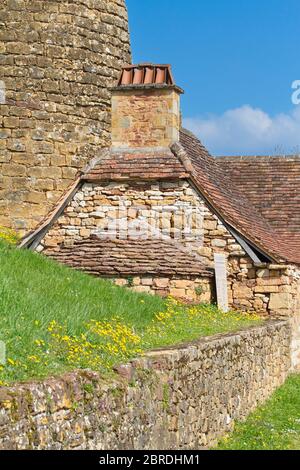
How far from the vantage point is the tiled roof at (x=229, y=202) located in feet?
61.1

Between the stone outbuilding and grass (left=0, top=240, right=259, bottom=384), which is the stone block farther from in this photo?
grass (left=0, top=240, right=259, bottom=384)

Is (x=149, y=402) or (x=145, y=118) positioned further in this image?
(x=145, y=118)

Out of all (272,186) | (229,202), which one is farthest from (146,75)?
(272,186)

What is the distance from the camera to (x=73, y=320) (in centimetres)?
988

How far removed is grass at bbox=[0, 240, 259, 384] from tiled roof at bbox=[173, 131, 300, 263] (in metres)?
1.80

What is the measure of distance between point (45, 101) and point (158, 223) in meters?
4.60

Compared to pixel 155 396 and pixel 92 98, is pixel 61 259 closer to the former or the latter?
pixel 92 98

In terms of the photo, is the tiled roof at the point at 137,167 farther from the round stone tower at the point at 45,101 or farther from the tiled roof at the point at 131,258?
the round stone tower at the point at 45,101

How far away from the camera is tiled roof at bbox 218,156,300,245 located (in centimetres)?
2306

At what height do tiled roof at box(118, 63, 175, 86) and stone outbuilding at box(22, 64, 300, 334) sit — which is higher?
tiled roof at box(118, 63, 175, 86)

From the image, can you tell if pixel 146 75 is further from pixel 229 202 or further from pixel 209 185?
pixel 229 202

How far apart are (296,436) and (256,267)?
262 inches

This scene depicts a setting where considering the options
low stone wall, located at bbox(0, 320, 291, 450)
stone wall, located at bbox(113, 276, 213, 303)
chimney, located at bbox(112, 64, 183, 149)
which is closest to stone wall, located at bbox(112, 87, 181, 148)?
chimney, located at bbox(112, 64, 183, 149)

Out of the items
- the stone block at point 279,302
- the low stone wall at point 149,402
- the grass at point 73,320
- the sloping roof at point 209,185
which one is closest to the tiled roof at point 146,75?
the sloping roof at point 209,185
